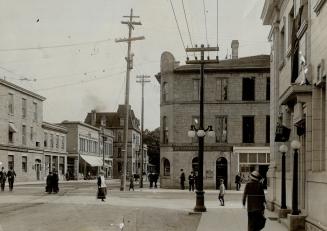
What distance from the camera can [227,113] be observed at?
165 ft

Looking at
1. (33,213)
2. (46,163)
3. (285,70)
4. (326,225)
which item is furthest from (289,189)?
(46,163)

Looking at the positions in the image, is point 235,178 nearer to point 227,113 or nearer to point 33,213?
point 227,113

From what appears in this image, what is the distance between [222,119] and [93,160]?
45009 millimetres

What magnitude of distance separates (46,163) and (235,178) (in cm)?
3128

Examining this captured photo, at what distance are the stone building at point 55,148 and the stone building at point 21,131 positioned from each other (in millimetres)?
2336

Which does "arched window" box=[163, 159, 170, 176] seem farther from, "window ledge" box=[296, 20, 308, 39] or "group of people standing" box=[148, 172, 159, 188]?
"window ledge" box=[296, 20, 308, 39]

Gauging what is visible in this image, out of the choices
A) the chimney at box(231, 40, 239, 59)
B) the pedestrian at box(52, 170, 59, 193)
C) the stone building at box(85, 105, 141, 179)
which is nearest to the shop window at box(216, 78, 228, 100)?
the chimney at box(231, 40, 239, 59)

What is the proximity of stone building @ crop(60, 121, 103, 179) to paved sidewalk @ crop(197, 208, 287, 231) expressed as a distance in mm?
62232

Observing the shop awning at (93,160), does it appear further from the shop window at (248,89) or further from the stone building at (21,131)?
the shop window at (248,89)

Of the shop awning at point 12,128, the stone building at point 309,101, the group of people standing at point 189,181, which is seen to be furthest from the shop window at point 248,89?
the stone building at point 309,101

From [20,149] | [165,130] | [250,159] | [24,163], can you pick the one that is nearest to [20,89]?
[20,149]

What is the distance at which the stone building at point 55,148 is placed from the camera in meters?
73.3

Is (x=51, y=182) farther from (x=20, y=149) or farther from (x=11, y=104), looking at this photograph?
(x=20, y=149)

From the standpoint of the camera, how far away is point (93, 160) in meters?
92.2
